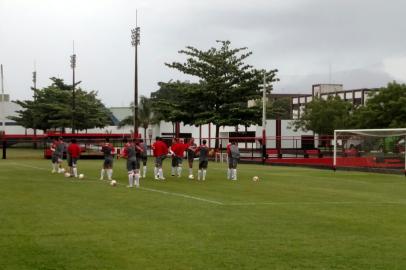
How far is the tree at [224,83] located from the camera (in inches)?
2400

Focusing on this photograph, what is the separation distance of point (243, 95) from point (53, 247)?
51961mm

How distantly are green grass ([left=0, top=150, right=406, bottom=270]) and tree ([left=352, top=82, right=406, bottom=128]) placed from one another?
4001 centimetres

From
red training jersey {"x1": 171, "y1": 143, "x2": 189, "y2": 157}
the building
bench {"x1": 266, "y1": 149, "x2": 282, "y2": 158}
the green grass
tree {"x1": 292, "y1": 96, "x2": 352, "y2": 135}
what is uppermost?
the building

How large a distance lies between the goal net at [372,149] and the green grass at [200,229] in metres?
14.6

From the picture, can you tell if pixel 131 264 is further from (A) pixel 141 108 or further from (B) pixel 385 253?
(A) pixel 141 108

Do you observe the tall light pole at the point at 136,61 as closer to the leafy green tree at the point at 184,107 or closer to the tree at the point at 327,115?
the leafy green tree at the point at 184,107

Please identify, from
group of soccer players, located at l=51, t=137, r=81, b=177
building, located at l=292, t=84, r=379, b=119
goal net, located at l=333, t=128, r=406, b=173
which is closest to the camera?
group of soccer players, located at l=51, t=137, r=81, b=177

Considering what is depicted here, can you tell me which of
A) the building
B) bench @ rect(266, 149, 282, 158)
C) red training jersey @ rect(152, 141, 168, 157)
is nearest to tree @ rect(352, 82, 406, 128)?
bench @ rect(266, 149, 282, 158)

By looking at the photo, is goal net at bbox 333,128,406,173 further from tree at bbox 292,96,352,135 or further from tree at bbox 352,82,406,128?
tree at bbox 292,96,352,135

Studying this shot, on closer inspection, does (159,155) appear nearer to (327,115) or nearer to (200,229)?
(200,229)

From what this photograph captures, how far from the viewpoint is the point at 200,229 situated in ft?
43.0

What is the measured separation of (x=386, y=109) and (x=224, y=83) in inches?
600

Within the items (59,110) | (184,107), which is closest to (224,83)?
(184,107)

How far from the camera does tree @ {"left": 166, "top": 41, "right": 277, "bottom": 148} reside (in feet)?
200
